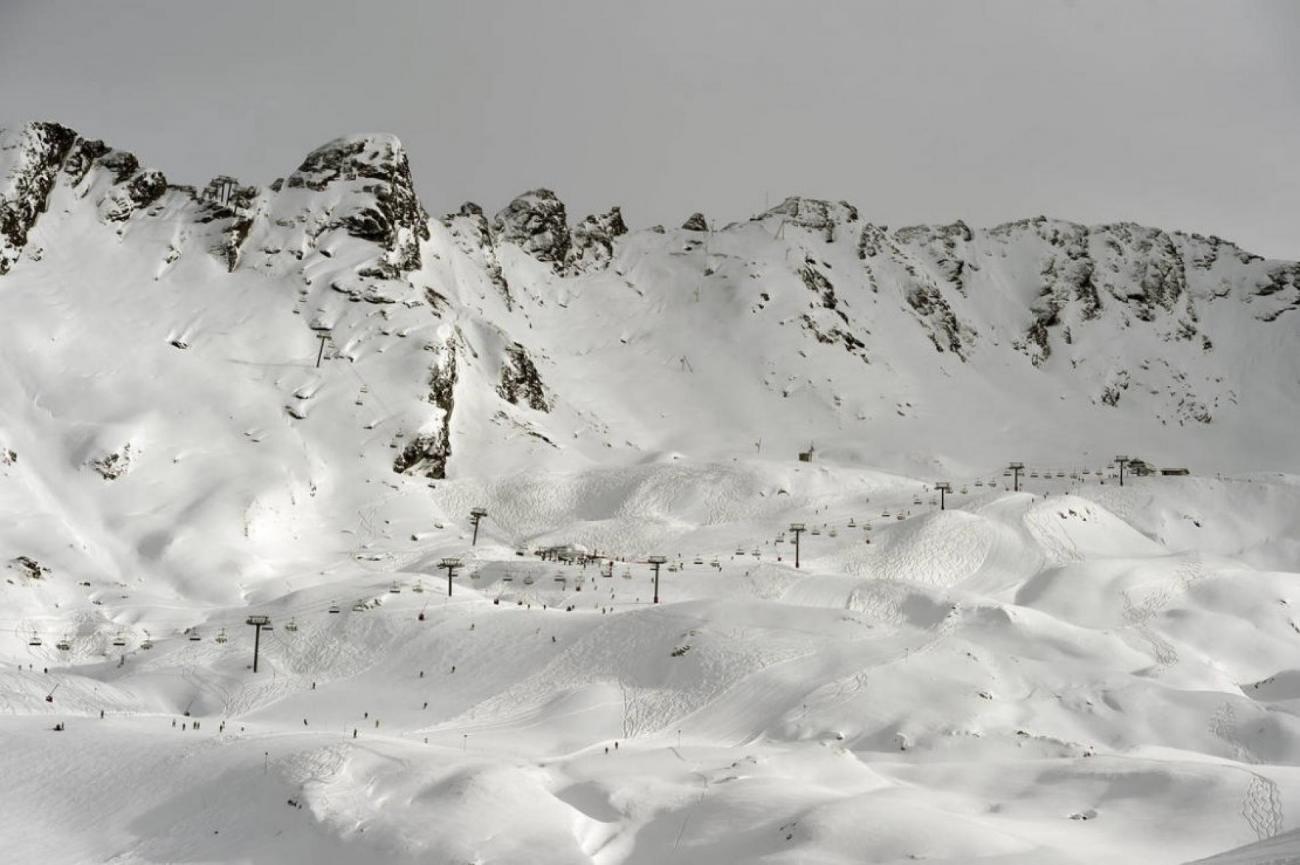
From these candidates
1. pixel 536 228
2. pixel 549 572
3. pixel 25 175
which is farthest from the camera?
pixel 536 228

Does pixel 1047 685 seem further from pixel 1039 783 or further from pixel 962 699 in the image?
pixel 1039 783

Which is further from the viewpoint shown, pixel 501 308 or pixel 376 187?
pixel 501 308

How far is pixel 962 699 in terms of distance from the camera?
53656 millimetres

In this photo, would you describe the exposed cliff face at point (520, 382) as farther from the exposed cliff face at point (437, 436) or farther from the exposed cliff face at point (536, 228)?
the exposed cliff face at point (536, 228)

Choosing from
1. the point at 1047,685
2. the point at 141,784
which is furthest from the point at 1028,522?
the point at 141,784

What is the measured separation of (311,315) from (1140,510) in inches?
3688

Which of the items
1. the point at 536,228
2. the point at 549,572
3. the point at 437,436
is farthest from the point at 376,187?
the point at 549,572

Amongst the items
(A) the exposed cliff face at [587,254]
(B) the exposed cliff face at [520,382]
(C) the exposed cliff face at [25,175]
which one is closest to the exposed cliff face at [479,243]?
(A) the exposed cliff face at [587,254]

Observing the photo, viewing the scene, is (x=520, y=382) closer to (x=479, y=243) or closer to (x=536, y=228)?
(x=479, y=243)

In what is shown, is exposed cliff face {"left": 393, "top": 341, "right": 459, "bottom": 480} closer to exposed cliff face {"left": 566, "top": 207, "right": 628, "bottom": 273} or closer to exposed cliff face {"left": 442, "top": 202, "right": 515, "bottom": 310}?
exposed cliff face {"left": 442, "top": 202, "right": 515, "bottom": 310}

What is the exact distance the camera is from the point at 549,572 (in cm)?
8331

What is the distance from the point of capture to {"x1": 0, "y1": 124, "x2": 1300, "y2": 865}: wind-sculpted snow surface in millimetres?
39656

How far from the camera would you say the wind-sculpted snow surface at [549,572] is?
39.7 metres

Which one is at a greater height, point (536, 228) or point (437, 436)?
point (536, 228)
